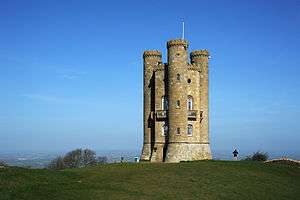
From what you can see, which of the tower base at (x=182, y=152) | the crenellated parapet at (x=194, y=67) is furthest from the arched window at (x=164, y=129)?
the crenellated parapet at (x=194, y=67)

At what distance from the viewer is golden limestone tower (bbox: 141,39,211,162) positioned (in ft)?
192

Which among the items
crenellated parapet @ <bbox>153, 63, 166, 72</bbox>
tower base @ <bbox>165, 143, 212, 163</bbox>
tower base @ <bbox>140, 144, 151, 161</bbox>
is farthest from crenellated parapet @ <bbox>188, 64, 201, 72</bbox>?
tower base @ <bbox>140, 144, 151, 161</bbox>

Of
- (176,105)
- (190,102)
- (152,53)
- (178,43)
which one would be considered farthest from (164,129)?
(178,43)

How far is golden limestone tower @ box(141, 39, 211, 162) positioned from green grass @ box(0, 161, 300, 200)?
12.4 m

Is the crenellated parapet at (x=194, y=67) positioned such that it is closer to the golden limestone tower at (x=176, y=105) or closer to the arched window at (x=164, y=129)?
the golden limestone tower at (x=176, y=105)

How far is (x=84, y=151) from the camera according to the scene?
10206 cm

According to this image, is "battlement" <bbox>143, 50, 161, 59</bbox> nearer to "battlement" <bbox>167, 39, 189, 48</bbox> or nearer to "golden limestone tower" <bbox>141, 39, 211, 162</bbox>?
"golden limestone tower" <bbox>141, 39, 211, 162</bbox>

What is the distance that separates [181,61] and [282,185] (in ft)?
79.2

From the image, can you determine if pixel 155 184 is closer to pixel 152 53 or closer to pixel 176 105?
pixel 176 105

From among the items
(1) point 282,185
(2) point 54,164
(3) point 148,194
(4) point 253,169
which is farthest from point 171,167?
(2) point 54,164

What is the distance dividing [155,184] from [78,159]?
214 feet

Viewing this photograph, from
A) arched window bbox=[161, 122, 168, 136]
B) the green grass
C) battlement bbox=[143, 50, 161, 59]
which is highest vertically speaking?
battlement bbox=[143, 50, 161, 59]

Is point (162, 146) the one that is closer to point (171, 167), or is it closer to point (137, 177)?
point (171, 167)

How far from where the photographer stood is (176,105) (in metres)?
58.6
